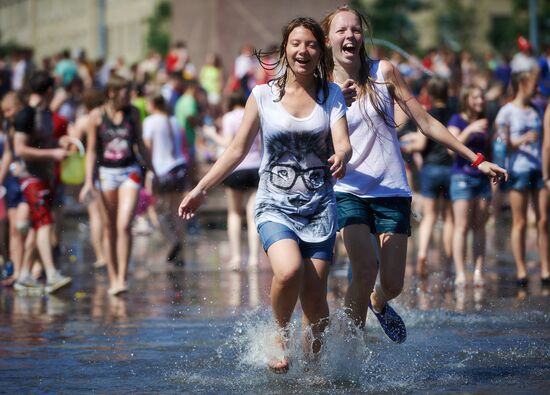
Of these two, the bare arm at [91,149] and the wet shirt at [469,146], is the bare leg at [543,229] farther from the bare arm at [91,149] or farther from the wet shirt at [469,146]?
the bare arm at [91,149]

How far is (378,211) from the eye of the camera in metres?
7.96

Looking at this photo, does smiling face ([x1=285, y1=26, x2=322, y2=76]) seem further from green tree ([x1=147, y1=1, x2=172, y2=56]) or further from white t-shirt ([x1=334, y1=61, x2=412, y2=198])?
green tree ([x1=147, y1=1, x2=172, y2=56])

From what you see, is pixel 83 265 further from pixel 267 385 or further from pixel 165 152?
pixel 267 385

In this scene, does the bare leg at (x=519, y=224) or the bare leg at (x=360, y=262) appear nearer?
the bare leg at (x=360, y=262)

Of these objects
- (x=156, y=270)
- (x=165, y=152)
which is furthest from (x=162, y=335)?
(x=165, y=152)

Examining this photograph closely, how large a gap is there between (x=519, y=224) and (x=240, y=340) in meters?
4.44

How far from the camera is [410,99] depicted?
314 inches

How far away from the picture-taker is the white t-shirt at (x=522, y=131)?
12.6m

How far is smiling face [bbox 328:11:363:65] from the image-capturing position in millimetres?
7855

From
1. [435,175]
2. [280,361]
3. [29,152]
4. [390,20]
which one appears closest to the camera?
[280,361]

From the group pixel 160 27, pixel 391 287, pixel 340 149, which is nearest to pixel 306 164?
pixel 340 149

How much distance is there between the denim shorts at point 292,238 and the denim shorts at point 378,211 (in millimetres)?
625

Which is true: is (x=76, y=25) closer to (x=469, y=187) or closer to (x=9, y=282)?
(x=9, y=282)

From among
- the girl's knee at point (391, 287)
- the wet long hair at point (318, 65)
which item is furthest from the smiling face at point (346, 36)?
the girl's knee at point (391, 287)
